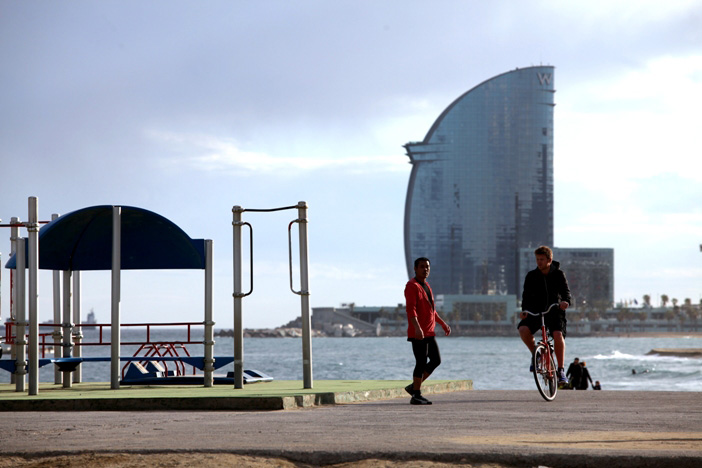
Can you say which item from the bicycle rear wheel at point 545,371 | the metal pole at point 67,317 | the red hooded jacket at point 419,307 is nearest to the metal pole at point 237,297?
the red hooded jacket at point 419,307

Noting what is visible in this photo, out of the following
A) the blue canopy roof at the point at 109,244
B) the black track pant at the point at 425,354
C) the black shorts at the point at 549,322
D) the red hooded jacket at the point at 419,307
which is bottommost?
the black track pant at the point at 425,354

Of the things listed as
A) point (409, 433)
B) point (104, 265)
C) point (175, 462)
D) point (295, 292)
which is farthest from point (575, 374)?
point (175, 462)

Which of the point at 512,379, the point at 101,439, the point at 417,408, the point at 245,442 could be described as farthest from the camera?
the point at 512,379

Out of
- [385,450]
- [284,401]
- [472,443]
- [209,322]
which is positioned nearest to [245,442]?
[385,450]

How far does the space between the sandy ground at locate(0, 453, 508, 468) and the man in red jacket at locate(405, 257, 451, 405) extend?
17.4 ft

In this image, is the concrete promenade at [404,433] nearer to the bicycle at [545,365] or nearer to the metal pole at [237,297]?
the bicycle at [545,365]

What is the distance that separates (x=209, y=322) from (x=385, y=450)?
889 cm

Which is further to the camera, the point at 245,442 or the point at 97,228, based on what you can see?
the point at 97,228

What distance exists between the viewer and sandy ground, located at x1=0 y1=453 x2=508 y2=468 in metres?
6.96

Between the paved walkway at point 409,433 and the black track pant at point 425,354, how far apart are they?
50 cm

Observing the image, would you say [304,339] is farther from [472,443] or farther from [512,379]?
[512,379]

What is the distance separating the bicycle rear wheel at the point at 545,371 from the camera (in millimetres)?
12594

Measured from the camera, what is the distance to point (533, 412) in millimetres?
11109

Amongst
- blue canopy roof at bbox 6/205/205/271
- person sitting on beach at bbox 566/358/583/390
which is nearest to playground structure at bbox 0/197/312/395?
blue canopy roof at bbox 6/205/205/271
